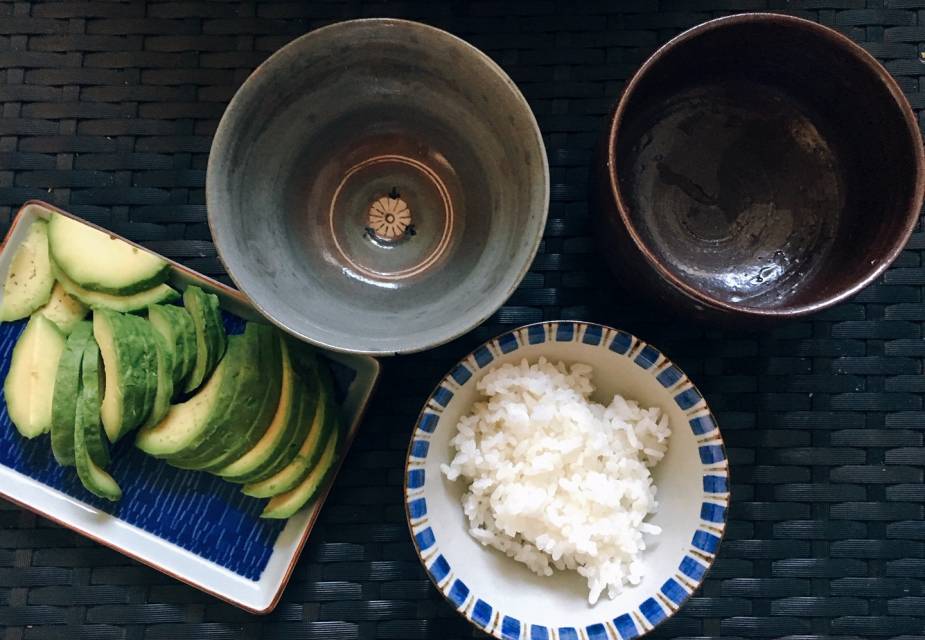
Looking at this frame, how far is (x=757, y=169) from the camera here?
4.30 ft

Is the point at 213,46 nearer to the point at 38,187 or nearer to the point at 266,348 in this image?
the point at 38,187

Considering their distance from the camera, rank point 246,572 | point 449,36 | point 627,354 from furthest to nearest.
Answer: point 246,572
point 627,354
point 449,36

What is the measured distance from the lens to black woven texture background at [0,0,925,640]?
1.35 m

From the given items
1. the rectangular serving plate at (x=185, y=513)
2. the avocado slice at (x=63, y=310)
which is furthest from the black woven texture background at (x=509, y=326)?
the avocado slice at (x=63, y=310)

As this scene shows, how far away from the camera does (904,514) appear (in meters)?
1.37

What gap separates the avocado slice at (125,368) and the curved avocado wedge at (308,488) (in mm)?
255

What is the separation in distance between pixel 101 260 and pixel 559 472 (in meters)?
0.81

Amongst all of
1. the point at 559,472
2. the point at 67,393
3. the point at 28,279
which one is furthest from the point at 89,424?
the point at 559,472

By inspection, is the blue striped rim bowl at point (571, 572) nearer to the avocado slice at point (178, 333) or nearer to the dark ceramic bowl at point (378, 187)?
the dark ceramic bowl at point (378, 187)

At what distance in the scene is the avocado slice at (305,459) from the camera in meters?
1.28

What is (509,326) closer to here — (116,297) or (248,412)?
(248,412)

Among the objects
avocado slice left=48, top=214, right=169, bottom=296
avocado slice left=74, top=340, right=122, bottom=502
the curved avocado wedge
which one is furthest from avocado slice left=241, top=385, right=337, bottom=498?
avocado slice left=48, top=214, right=169, bottom=296

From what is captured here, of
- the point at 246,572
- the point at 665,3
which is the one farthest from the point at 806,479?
the point at 246,572

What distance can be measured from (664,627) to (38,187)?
4.32ft
